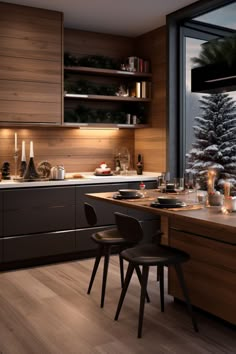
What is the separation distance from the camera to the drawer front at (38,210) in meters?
4.53

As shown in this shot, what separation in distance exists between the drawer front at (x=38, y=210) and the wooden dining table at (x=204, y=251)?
1.37 meters

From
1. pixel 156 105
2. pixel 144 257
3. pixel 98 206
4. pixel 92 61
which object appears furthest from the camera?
pixel 156 105

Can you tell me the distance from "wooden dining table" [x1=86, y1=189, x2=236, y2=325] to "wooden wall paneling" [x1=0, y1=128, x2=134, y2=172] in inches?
83.3

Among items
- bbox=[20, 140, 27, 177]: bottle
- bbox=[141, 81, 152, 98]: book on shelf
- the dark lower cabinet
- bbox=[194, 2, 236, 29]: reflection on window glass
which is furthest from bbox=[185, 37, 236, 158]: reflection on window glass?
bbox=[20, 140, 27, 177]: bottle

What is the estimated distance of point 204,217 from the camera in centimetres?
263

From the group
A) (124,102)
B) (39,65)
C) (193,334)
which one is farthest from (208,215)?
(124,102)

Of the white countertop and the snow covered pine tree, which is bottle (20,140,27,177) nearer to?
the white countertop

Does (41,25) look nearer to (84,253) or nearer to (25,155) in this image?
(25,155)

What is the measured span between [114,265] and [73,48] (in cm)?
271

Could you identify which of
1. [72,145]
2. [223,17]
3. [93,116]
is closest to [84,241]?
[72,145]

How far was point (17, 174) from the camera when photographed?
5270 mm

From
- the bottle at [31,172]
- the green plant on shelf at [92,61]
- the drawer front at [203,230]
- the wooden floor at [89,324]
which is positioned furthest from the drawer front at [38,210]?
the drawer front at [203,230]

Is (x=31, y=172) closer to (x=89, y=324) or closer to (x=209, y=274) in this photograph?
(x=89, y=324)

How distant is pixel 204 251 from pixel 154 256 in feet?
1.32
